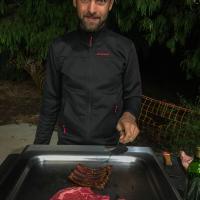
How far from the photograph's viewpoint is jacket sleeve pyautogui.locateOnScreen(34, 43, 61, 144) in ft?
9.35

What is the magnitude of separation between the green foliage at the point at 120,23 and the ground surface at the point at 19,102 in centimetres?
84

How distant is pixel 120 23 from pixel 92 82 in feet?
12.5

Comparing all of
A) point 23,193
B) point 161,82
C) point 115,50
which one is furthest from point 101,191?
point 161,82

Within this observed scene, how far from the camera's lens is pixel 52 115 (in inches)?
114

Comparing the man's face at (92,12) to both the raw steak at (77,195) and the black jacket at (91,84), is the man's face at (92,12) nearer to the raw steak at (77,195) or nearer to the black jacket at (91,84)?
the black jacket at (91,84)

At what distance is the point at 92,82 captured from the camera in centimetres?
277

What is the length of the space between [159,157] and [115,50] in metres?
0.78

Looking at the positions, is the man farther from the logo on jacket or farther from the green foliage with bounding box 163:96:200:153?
the green foliage with bounding box 163:96:200:153

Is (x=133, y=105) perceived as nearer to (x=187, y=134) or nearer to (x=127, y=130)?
(x=127, y=130)

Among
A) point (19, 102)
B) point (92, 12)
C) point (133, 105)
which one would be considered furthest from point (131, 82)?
point (19, 102)

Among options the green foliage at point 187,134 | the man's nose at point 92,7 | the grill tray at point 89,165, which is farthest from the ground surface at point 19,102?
the grill tray at point 89,165

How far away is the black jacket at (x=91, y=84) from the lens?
2.77 metres

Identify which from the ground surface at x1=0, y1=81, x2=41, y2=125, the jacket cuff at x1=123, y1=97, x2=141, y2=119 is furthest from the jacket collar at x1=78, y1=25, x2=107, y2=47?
the ground surface at x1=0, y1=81, x2=41, y2=125

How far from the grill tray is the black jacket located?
0.41 m
